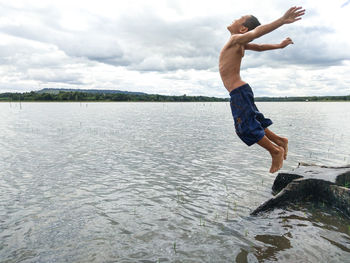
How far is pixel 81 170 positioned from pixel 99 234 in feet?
27.8

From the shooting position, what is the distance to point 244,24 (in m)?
5.42

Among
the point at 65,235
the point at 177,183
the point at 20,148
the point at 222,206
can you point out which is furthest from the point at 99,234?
the point at 20,148

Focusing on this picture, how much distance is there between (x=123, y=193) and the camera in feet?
39.0

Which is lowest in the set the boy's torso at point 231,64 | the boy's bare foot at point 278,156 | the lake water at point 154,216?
the lake water at point 154,216

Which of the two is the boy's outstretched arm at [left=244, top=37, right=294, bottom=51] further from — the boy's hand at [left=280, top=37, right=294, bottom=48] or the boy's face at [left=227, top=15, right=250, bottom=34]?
the boy's face at [left=227, top=15, right=250, bottom=34]

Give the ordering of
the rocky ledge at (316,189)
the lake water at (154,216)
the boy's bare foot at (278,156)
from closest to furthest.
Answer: the boy's bare foot at (278,156) → the lake water at (154,216) → the rocky ledge at (316,189)

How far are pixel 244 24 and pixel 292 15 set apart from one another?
108 centimetres

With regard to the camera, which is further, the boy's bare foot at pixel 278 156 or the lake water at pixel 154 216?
the lake water at pixel 154 216

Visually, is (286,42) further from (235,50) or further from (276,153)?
(276,153)

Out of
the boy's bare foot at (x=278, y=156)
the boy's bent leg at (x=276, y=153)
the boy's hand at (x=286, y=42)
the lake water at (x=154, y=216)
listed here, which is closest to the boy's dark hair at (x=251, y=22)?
the boy's hand at (x=286, y=42)

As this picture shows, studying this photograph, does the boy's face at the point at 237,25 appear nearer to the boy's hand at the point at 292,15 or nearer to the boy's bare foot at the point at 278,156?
the boy's hand at the point at 292,15

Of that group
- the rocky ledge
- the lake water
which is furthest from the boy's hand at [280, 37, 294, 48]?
the rocky ledge

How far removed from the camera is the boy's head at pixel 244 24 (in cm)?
538

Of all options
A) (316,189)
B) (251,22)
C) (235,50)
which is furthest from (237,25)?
(316,189)
